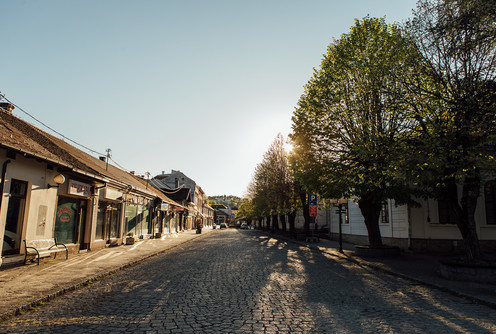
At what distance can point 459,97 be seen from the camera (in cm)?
976

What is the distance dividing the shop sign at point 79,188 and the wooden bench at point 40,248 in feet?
7.28

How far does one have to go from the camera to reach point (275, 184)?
113 ft

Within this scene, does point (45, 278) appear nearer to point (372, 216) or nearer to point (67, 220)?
point (67, 220)

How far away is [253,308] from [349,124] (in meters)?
11.9

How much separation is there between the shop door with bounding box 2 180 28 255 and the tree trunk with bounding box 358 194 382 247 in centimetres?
1503

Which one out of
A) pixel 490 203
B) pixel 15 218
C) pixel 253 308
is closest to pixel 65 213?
pixel 15 218

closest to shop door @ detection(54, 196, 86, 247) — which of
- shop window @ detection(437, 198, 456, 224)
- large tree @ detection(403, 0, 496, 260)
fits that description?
large tree @ detection(403, 0, 496, 260)

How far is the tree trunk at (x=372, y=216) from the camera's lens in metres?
16.9

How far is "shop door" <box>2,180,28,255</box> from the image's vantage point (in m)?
10.4

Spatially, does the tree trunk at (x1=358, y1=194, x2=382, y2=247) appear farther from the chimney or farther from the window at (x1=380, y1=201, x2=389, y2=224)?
the chimney

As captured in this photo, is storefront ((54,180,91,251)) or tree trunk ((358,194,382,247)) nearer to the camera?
storefront ((54,180,91,251))

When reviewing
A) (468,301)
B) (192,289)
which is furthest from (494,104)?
(192,289)

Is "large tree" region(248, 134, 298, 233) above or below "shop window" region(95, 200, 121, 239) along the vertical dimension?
above

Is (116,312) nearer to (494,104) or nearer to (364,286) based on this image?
(364,286)
